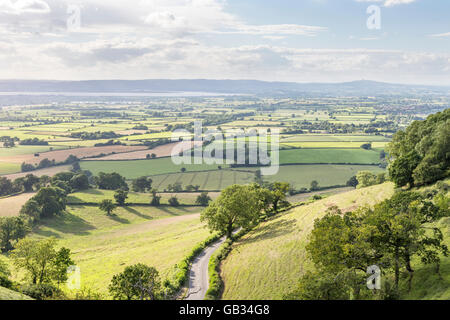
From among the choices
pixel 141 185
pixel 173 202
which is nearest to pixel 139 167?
pixel 141 185

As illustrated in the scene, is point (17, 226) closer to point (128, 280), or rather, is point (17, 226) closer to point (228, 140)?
point (128, 280)

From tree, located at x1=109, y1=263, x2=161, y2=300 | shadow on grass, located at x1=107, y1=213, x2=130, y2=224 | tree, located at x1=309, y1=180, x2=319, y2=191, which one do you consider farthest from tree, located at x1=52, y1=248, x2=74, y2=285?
tree, located at x1=309, y1=180, x2=319, y2=191

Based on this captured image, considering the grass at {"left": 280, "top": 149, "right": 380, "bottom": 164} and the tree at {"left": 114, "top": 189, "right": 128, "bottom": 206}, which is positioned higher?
the grass at {"left": 280, "top": 149, "right": 380, "bottom": 164}

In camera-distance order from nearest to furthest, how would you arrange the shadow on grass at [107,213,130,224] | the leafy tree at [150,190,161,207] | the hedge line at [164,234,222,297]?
the hedge line at [164,234,222,297]
the shadow on grass at [107,213,130,224]
the leafy tree at [150,190,161,207]

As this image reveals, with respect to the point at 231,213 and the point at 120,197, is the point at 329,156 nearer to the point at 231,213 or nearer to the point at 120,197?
the point at 120,197

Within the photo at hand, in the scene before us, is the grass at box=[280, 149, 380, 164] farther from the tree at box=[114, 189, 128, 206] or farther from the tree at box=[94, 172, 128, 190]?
the tree at box=[114, 189, 128, 206]

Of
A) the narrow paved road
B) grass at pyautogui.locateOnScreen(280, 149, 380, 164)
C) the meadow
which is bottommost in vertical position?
the meadow
